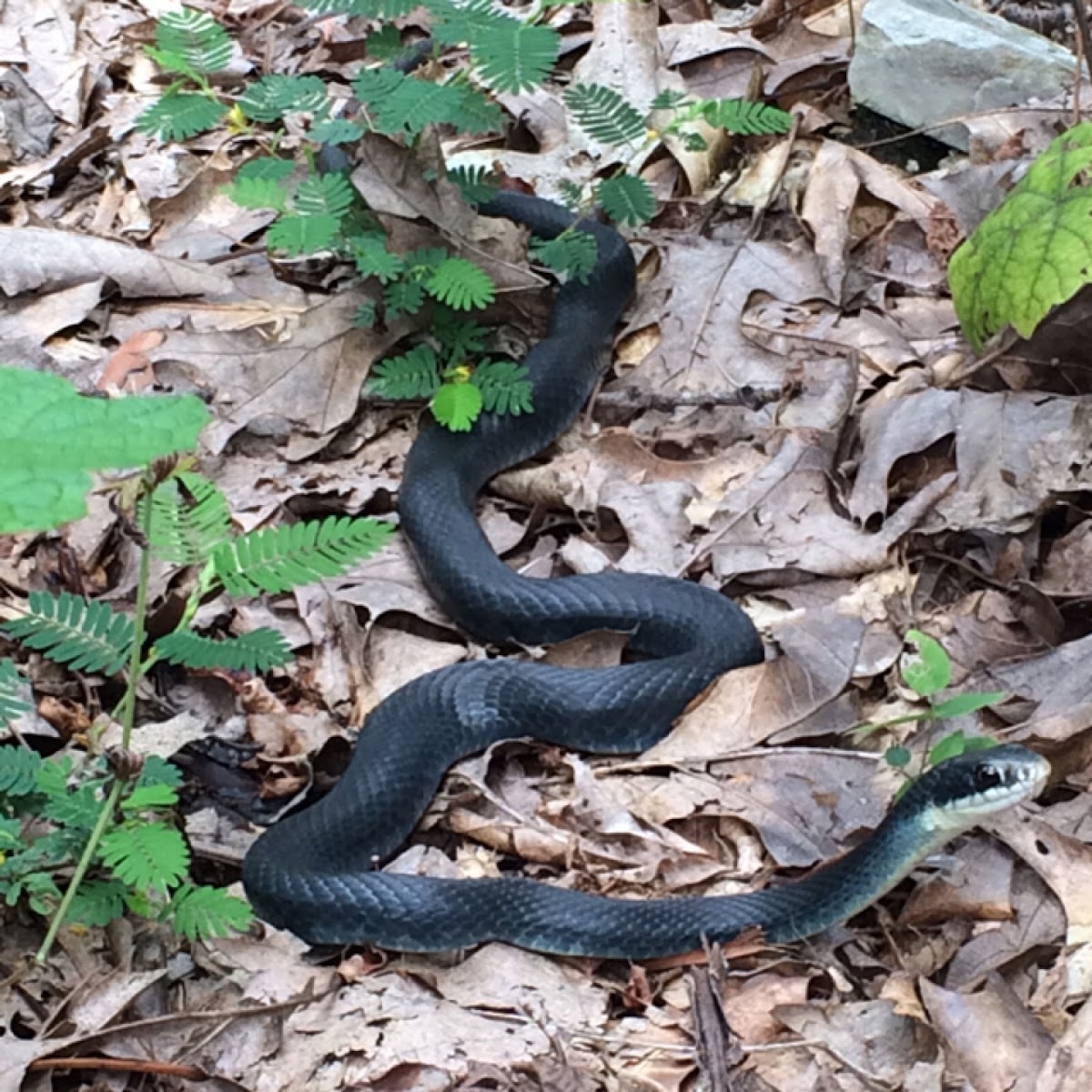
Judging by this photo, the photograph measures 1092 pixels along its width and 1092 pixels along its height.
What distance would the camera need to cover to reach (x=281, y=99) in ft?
15.4

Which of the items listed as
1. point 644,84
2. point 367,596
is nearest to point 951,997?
point 367,596

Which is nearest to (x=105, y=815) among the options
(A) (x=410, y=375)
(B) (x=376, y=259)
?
(A) (x=410, y=375)

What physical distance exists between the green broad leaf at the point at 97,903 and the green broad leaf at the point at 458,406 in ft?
6.92

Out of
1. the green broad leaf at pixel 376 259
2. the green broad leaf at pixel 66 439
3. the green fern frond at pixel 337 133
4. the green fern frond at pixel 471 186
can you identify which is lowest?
the green broad leaf at pixel 376 259

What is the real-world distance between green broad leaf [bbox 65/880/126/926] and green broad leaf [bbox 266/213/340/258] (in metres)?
2.34

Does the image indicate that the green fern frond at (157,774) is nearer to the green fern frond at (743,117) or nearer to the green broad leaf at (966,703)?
the green broad leaf at (966,703)

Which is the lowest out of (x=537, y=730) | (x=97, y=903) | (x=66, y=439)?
(x=537, y=730)

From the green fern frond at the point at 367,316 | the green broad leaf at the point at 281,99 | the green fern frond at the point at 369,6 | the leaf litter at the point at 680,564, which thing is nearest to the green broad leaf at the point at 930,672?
the leaf litter at the point at 680,564

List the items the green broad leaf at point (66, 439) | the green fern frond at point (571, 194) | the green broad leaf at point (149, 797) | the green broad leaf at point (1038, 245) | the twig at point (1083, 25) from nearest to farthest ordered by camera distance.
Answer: the green broad leaf at point (66, 439) → the green broad leaf at point (149, 797) → the green broad leaf at point (1038, 245) → the twig at point (1083, 25) → the green fern frond at point (571, 194)

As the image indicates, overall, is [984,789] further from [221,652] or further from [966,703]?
[221,652]

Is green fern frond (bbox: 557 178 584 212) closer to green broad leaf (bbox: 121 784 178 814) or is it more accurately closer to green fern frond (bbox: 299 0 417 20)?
green fern frond (bbox: 299 0 417 20)

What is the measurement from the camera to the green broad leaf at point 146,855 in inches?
112

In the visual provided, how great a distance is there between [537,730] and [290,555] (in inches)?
55.9

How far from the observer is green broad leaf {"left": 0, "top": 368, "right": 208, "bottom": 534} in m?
1.15
